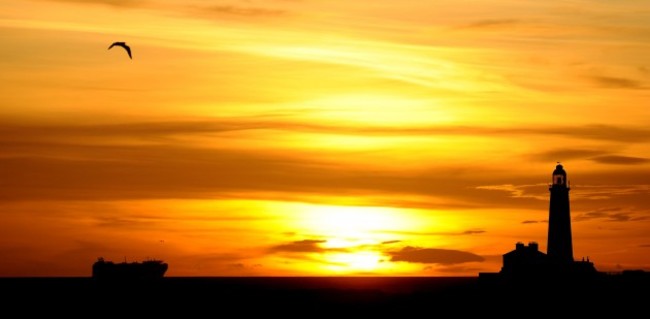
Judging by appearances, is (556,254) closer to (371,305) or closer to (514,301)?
(514,301)

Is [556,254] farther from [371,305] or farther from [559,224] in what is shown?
[371,305]

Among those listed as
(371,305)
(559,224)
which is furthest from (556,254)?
(371,305)

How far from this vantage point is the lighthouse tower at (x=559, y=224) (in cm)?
10662

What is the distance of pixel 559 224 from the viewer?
107250mm

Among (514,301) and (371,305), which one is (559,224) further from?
(371,305)

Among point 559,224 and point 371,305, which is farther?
point 371,305

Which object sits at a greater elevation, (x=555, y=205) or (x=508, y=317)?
(x=555, y=205)

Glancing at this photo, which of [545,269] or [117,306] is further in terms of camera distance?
[117,306]

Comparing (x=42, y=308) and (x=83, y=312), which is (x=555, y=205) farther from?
(x=42, y=308)

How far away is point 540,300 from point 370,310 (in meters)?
34.7

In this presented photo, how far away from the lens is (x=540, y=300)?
108 m

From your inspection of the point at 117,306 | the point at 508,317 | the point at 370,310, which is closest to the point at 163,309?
the point at 117,306

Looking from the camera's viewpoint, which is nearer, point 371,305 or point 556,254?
point 556,254

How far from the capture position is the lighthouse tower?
107 metres
